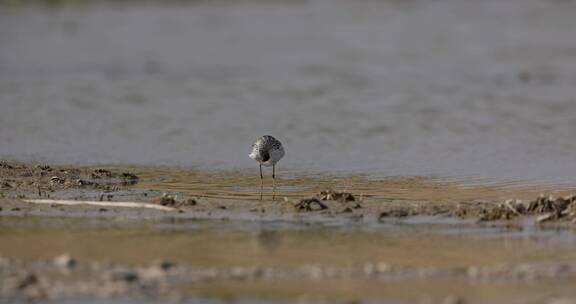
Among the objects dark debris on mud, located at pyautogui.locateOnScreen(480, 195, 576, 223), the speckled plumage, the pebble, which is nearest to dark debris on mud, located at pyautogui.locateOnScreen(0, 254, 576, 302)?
the pebble

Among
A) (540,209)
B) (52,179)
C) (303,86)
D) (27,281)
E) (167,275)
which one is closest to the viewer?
(27,281)

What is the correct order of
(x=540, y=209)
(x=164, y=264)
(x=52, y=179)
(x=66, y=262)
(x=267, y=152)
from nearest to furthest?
(x=164, y=264) → (x=66, y=262) → (x=540, y=209) → (x=52, y=179) → (x=267, y=152)

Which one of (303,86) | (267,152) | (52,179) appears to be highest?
(303,86)

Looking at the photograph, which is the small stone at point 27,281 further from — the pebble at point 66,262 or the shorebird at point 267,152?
the shorebird at point 267,152

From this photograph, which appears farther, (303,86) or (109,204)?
(303,86)

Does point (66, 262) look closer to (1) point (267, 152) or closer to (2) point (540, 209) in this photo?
(2) point (540, 209)

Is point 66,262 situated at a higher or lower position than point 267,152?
lower

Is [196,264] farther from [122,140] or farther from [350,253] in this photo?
[122,140]

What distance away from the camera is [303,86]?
25594mm

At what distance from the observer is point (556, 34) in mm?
34469

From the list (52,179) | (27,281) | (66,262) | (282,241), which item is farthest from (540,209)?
(52,179)

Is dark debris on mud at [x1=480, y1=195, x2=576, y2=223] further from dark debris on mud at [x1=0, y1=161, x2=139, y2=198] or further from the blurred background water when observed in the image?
dark debris on mud at [x1=0, y1=161, x2=139, y2=198]

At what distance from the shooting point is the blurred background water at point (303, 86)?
1702cm

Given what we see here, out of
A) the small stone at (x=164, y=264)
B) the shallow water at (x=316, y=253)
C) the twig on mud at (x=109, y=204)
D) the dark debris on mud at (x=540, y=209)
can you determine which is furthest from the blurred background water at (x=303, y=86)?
the small stone at (x=164, y=264)
